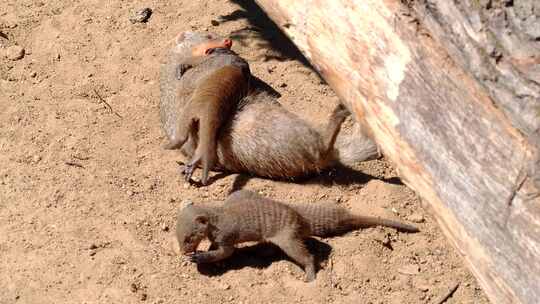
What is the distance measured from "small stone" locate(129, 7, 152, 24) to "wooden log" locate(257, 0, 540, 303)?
2361 mm

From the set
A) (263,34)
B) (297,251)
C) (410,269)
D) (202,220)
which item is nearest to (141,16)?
(263,34)

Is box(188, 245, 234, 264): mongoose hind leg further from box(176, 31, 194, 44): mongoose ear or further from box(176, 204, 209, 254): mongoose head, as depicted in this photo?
box(176, 31, 194, 44): mongoose ear

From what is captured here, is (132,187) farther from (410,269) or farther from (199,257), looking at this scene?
(410,269)

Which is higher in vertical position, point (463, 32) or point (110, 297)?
point (463, 32)

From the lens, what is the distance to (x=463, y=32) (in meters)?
2.90

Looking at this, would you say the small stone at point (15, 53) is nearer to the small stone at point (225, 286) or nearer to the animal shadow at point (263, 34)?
the animal shadow at point (263, 34)

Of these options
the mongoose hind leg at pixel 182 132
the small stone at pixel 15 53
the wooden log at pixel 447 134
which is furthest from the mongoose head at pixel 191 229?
the small stone at pixel 15 53

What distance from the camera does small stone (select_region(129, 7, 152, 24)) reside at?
5801 millimetres

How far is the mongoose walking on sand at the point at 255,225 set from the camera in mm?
3883

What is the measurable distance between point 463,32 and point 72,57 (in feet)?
10.9

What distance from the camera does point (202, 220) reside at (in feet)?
12.7

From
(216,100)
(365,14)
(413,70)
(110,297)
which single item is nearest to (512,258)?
(413,70)

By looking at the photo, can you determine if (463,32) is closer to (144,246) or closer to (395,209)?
(395,209)

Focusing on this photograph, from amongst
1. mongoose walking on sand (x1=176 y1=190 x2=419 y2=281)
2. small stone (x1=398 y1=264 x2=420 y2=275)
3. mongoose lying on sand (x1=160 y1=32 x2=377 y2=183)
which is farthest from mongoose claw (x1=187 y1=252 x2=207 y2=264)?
small stone (x1=398 y1=264 x2=420 y2=275)
